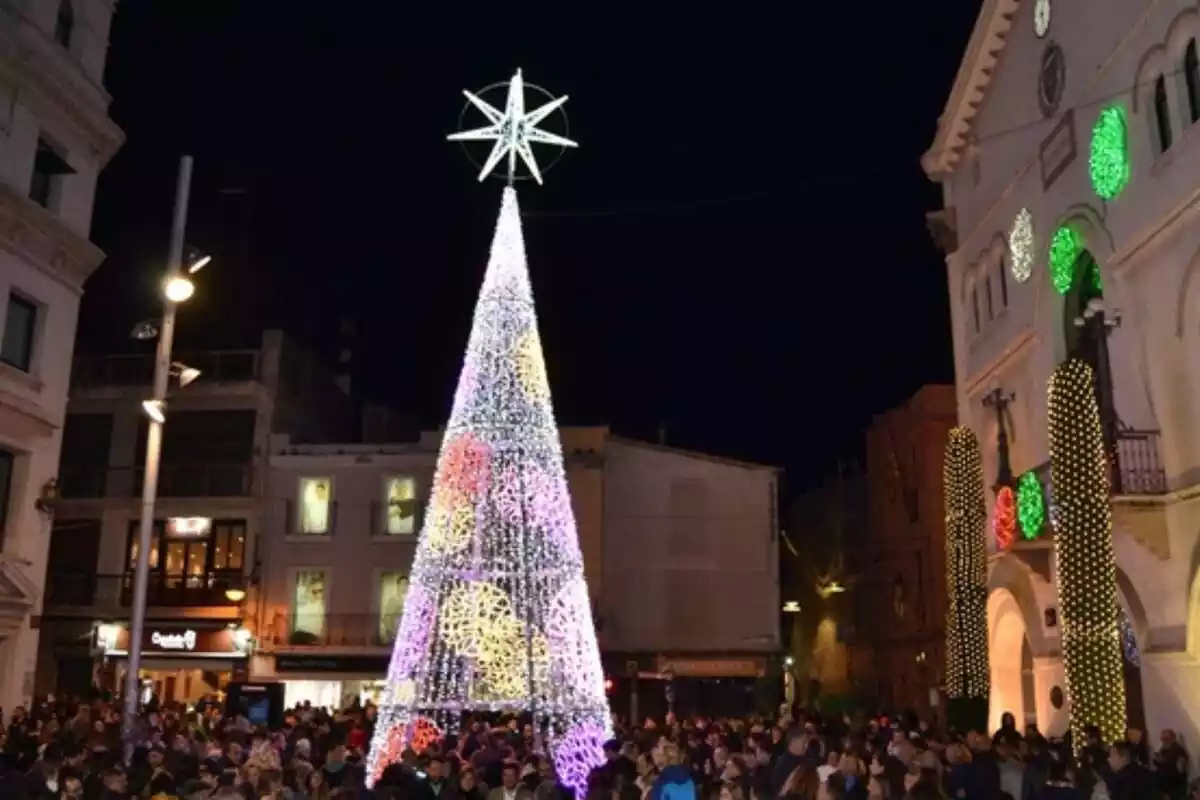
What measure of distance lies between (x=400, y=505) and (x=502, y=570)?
19402 millimetres

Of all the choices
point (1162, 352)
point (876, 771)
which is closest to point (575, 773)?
point (876, 771)

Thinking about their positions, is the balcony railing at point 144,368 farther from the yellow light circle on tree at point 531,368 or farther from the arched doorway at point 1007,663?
the arched doorway at point 1007,663

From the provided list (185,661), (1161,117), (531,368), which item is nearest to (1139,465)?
(1161,117)

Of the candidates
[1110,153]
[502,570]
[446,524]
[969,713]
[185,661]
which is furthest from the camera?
[185,661]

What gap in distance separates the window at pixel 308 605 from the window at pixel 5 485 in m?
14.9

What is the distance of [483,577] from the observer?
1694 cm

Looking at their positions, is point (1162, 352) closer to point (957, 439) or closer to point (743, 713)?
point (957, 439)

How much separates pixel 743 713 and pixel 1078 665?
2195 centimetres

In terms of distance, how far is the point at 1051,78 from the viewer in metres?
21.7

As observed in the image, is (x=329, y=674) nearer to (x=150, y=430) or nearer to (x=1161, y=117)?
(x=150, y=430)

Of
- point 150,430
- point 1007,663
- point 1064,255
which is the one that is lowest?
point 1007,663

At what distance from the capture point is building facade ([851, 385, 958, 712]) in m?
38.6

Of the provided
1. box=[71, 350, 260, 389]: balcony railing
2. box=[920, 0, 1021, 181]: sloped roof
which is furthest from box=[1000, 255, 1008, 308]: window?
box=[71, 350, 260, 389]: balcony railing

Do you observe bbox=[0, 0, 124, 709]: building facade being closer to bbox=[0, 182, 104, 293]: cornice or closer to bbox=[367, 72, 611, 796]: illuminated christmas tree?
bbox=[0, 182, 104, 293]: cornice
